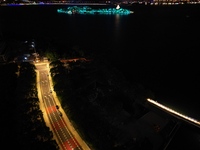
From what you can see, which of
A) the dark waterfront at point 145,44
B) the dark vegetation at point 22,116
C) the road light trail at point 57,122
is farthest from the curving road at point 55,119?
the dark waterfront at point 145,44

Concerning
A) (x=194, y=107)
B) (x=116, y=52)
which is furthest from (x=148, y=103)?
(x=116, y=52)

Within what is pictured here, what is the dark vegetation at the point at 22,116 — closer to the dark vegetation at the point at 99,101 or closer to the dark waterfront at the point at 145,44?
the dark vegetation at the point at 99,101

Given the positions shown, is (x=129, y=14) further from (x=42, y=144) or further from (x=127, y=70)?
(x=42, y=144)

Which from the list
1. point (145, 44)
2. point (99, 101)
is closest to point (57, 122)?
point (99, 101)

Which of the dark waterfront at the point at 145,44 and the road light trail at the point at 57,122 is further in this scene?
the dark waterfront at the point at 145,44

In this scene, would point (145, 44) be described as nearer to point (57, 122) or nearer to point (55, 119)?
point (55, 119)

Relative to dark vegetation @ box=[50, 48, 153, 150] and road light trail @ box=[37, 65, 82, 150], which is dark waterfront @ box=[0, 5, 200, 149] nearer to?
dark vegetation @ box=[50, 48, 153, 150]
